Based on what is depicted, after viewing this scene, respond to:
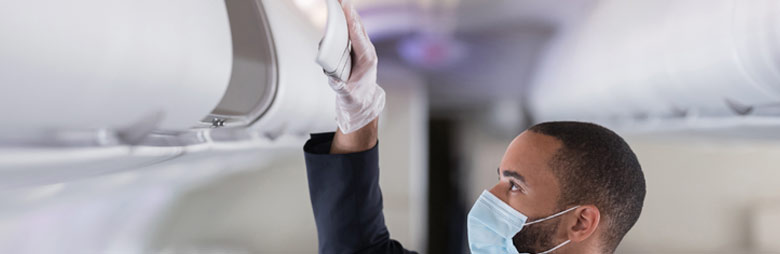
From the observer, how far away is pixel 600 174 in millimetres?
1137

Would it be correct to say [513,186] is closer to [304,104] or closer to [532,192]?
[532,192]

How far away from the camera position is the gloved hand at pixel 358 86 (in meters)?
0.82

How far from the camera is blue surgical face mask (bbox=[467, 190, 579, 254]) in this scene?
3.94ft

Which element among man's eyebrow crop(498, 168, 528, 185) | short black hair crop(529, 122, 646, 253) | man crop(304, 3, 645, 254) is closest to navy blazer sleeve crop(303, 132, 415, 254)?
man crop(304, 3, 645, 254)

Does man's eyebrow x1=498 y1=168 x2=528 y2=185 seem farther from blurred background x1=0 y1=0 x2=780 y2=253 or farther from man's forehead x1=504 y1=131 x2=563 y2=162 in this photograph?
blurred background x1=0 y1=0 x2=780 y2=253

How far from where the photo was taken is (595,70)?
1544mm

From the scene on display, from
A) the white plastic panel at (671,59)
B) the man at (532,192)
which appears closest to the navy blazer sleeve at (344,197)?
the man at (532,192)

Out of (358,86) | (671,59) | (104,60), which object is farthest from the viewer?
(671,59)

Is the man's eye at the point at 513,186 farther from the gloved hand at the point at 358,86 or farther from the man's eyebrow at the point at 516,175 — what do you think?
the gloved hand at the point at 358,86

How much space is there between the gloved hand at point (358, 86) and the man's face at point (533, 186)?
1.22ft

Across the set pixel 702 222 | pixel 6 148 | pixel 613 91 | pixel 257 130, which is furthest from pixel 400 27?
pixel 702 222

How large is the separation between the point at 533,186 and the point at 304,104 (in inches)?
21.4

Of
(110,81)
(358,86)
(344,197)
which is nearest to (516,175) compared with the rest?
(344,197)

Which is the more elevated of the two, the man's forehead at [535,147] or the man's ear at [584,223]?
the man's forehead at [535,147]
